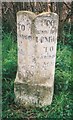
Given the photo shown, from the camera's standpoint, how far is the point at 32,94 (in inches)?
101

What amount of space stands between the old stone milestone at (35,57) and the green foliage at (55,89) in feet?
0.11

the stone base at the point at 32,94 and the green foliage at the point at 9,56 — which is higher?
the green foliage at the point at 9,56

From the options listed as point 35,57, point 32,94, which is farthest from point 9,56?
point 32,94

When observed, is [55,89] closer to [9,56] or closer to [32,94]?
[32,94]

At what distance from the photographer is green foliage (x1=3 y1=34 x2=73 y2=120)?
250 centimetres

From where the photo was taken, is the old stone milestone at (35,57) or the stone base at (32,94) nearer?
the old stone milestone at (35,57)

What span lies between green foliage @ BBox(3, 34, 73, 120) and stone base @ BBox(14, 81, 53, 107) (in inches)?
1.1

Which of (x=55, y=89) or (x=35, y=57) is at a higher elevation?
(x=35, y=57)

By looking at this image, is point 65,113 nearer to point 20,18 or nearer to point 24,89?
point 24,89

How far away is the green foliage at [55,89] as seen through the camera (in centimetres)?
250

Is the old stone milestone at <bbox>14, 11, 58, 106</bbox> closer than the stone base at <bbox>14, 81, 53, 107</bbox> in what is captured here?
Yes

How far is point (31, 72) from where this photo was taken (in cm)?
254

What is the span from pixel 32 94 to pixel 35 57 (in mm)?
250

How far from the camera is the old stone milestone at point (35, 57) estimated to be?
95.0 inches
